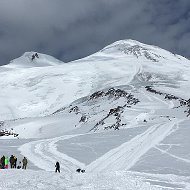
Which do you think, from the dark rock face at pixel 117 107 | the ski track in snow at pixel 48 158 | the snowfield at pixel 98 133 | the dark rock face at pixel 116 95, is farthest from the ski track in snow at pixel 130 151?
the dark rock face at pixel 116 95

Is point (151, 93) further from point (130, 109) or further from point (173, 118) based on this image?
point (173, 118)

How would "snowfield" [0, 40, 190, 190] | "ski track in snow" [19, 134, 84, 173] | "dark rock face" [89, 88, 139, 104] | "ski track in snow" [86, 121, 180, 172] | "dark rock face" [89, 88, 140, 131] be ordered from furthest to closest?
1. "dark rock face" [89, 88, 139, 104]
2. "dark rock face" [89, 88, 140, 131]
3. "ski track in snow" [19, 134, 84, 173]
4. "ski track in snow" [86, 121, 180, 172]
5. "snowfield" [0, 40, 190, 190]

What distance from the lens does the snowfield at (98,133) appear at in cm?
2617

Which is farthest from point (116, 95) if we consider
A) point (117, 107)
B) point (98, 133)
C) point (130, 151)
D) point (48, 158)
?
point (48, 158)

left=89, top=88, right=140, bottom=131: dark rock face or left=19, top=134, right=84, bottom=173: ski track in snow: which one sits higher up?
left=89, top=88, right=140, bottom=131: dark rock face

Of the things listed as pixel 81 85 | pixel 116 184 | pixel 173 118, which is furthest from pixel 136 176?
pixel 81 85

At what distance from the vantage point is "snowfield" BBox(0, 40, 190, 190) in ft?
85.9

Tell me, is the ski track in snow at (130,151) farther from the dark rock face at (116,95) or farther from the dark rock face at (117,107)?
the dark rock face at (116,95)

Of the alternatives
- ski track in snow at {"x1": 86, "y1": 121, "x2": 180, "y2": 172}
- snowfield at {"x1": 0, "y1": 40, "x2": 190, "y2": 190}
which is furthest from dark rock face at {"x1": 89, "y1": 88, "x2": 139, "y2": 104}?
ski track in snow at {"x1": 86, "y1": 121, "x2": 180, "y2": 172}

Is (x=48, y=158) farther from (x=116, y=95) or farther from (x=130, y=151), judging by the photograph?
(x=116, y=95)

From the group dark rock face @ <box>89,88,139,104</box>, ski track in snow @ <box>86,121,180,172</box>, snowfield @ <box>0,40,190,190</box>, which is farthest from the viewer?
dark rock face @ <box>89,88,139,104</box>

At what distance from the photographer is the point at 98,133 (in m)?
59.2

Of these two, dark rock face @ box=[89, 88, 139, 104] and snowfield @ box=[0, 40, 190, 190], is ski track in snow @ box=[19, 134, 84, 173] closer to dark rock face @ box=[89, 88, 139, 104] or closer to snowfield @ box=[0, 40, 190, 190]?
snowfield @ box=[0, 40, 190, 190]

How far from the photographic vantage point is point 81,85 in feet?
507
